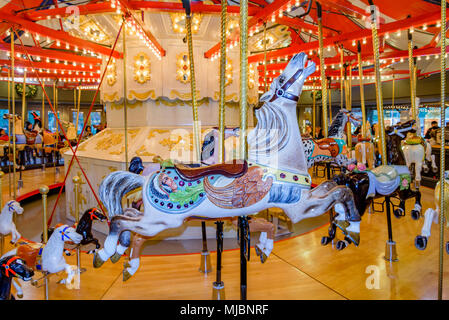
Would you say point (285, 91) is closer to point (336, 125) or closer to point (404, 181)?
point (404, 181)

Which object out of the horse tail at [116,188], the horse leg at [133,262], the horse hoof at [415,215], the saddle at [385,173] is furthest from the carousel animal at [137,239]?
the horse hoof at [415,215]

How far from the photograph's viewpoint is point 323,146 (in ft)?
10.5

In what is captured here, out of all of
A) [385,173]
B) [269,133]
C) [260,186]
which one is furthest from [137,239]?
[385,173]

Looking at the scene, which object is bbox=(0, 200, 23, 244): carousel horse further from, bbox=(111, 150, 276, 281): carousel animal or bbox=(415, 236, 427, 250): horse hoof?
bbox=(415, 236, 427, 250): horse hoof

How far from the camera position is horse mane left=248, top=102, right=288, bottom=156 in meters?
1.42

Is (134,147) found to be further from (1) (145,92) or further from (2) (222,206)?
(2) (222,206)

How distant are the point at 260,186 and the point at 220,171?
186 mm

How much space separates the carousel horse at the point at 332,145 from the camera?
121 inches

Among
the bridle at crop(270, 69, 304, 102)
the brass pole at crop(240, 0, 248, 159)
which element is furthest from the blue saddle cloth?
the bridle at crop(270, 69, 304, 102)

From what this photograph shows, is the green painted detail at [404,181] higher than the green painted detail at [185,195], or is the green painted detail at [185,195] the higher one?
the green painted detail at [185,195]

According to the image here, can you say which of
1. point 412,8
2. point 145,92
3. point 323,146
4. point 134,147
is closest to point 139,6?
point 145,92

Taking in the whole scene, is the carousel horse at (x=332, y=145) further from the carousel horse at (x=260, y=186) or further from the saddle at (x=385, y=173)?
the carousel horse at (x=260, y=186)

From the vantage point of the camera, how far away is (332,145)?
10.6 ft
